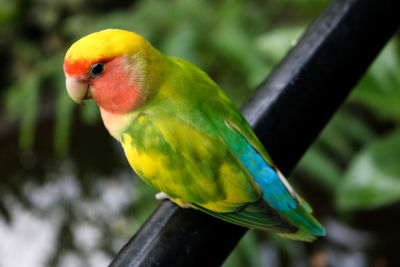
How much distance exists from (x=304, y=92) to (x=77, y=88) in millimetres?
242

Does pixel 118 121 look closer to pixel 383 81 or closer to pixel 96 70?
pixel 96 70

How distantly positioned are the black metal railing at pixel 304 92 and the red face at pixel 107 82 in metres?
0.13

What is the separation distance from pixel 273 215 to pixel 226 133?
10 centimetres

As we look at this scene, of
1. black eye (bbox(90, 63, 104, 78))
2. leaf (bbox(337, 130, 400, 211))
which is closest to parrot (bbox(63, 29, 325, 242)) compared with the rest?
black eye (bbox(90, 63, 104, 78))

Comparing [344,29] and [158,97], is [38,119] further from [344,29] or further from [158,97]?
[344,29]

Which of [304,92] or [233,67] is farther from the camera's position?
[233,67]

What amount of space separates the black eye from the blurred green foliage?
2.34 feet

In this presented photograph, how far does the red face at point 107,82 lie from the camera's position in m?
0.45

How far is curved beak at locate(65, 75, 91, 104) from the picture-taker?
0.46 metres

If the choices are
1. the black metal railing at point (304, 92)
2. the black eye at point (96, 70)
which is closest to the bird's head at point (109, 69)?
the black eye at point (96, 70)

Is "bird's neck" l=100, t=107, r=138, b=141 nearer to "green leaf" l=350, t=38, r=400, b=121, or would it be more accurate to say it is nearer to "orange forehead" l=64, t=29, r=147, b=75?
"orange forehead" l=64, t=29, r=147, b=75

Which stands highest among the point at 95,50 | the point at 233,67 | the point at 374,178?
the point at 95,50

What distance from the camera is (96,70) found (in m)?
0.46

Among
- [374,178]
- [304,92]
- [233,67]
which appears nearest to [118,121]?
[304,92]
